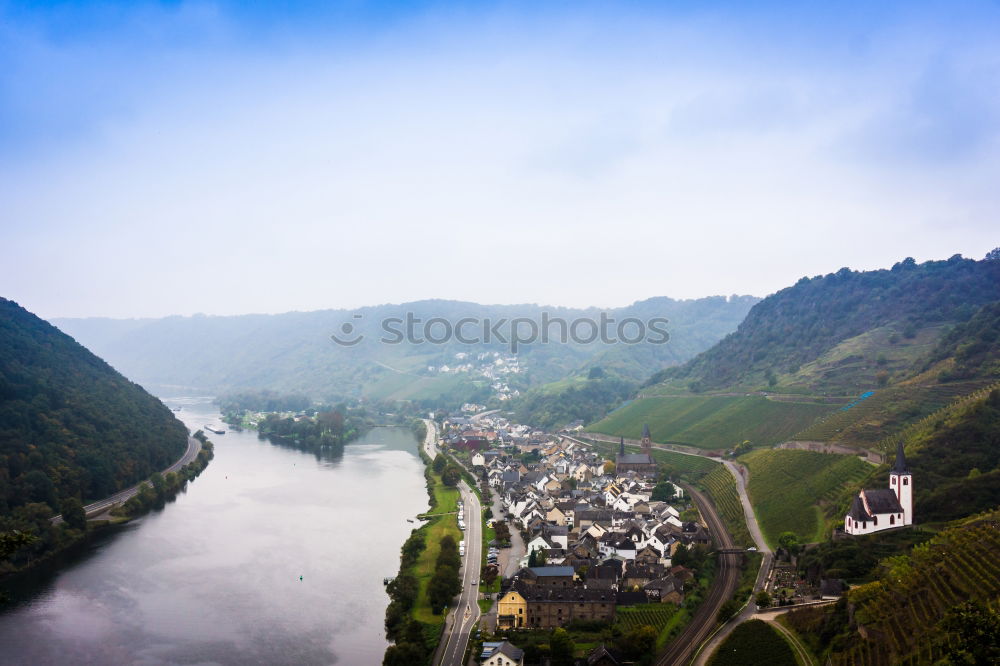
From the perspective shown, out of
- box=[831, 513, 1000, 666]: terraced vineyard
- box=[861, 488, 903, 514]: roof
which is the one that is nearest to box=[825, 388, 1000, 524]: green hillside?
box=[861, 488, 903, 514]: roof

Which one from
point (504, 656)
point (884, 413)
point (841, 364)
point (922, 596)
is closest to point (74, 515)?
point (504, 656)

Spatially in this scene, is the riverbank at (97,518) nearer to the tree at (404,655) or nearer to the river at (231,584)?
the river at (231,584)

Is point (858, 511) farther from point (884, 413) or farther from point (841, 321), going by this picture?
point (841, 321)

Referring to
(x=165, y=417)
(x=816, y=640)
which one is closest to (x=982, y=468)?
(x=816, y=640)

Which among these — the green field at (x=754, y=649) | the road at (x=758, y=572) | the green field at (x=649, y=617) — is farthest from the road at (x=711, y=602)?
the green field at (x=754, y=649)

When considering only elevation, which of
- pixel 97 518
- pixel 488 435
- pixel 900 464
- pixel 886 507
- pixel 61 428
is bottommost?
pixel 97 518

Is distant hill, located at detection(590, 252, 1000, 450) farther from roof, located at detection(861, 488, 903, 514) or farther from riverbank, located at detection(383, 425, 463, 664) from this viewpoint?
riverbank, located at detection(383, 425, 463, 664)
